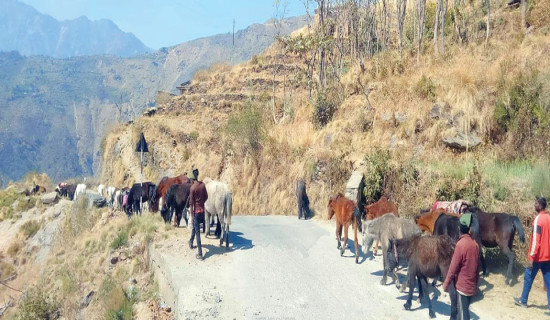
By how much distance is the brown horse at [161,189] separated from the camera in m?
14.8

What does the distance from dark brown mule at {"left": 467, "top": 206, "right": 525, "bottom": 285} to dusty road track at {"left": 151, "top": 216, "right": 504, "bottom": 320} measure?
1303 millimetres

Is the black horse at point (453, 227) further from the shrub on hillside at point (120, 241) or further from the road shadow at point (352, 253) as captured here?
the shrub on hillside at point (120, 241)

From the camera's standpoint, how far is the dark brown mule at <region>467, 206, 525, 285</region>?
312 inches

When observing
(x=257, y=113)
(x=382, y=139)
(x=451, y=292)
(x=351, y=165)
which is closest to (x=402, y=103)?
(x=382, y=139)

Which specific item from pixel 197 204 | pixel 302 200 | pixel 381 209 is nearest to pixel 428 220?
pixel 381 209

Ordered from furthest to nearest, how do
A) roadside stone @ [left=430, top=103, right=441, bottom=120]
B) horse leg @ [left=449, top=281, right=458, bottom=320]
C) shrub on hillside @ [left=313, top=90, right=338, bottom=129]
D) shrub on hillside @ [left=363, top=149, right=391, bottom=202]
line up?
1. shrub on hillside @ [left=313, top=90, right=338, bottom=129]
2. roadside stone @ [left=430, top=103, right=441, bottom=120]
3. shrub on hillside @ [left=363, top=149, right=391, bottom=202]
4. horse leg @ [left=449, top=281, right=458, bottom=320]

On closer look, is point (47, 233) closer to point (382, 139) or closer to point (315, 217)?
point (315, 217)

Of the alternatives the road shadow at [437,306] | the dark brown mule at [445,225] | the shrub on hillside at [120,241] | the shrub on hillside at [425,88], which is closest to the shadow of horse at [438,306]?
the road shadow at [437,306]

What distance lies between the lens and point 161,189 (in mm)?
15250

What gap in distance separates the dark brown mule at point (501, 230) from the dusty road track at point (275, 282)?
51.3 inches

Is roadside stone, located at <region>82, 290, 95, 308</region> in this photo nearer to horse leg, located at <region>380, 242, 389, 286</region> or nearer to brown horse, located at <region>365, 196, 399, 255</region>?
brown horse, located at <region>365, 196, 399, 255</region>

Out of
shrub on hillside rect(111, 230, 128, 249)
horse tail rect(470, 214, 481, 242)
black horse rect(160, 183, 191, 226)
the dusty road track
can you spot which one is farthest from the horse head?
shrub on hillside rect(111, 230, 128, 249)

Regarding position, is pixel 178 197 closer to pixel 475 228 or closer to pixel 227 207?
pixel 227 207

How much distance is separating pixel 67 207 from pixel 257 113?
13865 mm
